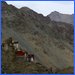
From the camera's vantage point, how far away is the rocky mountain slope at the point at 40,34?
43.0 metres

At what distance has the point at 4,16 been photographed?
4812cm

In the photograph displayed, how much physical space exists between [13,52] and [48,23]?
30282mm

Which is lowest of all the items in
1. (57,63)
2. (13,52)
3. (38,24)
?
(57,63)

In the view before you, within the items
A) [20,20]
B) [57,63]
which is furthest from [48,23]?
[57,63]

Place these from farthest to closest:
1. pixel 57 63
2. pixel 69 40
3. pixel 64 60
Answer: pixel 69 40 < pixel 64 60 < pixel 57 63

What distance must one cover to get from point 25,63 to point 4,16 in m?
23.0

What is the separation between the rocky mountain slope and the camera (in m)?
43.0

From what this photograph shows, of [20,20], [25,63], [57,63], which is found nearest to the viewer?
[25,63]

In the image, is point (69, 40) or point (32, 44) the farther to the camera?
point (69, 40)

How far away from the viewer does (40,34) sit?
5056 cm

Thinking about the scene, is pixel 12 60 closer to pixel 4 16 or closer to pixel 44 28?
pixel 4 16

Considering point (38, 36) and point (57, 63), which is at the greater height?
point (38, 36)

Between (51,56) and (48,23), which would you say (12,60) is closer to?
(51,56)

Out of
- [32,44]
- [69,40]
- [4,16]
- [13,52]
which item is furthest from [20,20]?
[13,52]
